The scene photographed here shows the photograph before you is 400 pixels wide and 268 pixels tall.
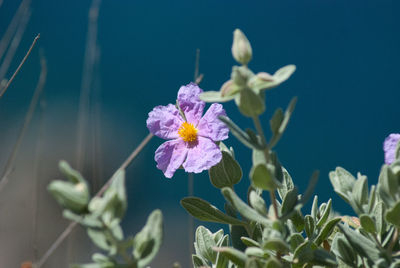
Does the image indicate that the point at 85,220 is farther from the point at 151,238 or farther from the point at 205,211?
the point at 205,211

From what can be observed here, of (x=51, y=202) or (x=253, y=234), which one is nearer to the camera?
(x=253, y=234)

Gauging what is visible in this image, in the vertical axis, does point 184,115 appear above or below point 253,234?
above

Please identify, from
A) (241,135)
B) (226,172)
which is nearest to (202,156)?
(226,172)

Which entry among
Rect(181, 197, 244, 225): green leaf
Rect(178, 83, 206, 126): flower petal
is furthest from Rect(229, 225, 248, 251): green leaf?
Rect(178, 83, 206, 126): flower petal

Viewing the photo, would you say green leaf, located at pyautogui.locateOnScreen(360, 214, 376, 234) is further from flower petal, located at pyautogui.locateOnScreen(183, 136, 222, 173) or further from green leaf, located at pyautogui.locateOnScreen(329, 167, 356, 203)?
flower petal, located at pyautogui.locateOnScreen(183, 136, 222, 173)

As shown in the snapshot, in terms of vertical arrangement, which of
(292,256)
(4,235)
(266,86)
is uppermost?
(266,86)

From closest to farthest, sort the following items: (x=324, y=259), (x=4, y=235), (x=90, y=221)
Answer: (x=90, y=221), (x=324, y=259), (x=4, y=235)

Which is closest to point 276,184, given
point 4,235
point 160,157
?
point 160,157

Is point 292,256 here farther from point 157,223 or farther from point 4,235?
point 4,235
